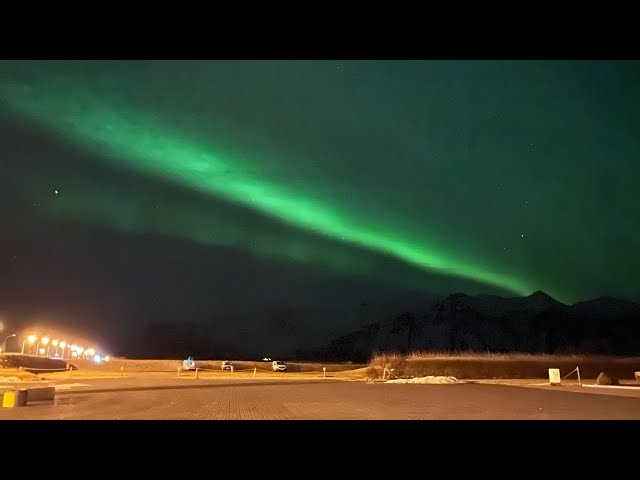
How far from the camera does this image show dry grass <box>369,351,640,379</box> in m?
49.7

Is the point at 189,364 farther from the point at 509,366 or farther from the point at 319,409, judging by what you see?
the point at 319,409

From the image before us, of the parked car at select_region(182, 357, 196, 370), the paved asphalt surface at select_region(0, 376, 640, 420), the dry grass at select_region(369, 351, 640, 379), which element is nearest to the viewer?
the paved asphalt surface at select_region(0, 376, 640, 420)

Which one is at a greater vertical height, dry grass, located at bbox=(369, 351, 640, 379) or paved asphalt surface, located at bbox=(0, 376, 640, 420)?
paved asphalt surface, located at bbox=(0, 376, 640, 420)

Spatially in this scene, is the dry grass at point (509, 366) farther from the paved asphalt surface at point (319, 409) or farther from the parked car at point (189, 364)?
the paved asphalt surface at point (319, 409)

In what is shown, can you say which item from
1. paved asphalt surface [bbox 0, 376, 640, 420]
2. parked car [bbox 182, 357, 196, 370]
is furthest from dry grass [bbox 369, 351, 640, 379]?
paved asphalt surface [bbox 0, 376, 640, 420]

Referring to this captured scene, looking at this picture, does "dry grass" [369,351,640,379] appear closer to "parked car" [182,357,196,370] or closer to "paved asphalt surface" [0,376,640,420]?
"parked car" [182,357,196,370]

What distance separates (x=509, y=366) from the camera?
5066 centimetres

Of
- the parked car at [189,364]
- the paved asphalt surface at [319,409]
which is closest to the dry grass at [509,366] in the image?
the parked car at [189,364]

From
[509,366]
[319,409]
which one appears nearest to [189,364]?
[509,366]

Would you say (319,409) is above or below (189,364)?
above
